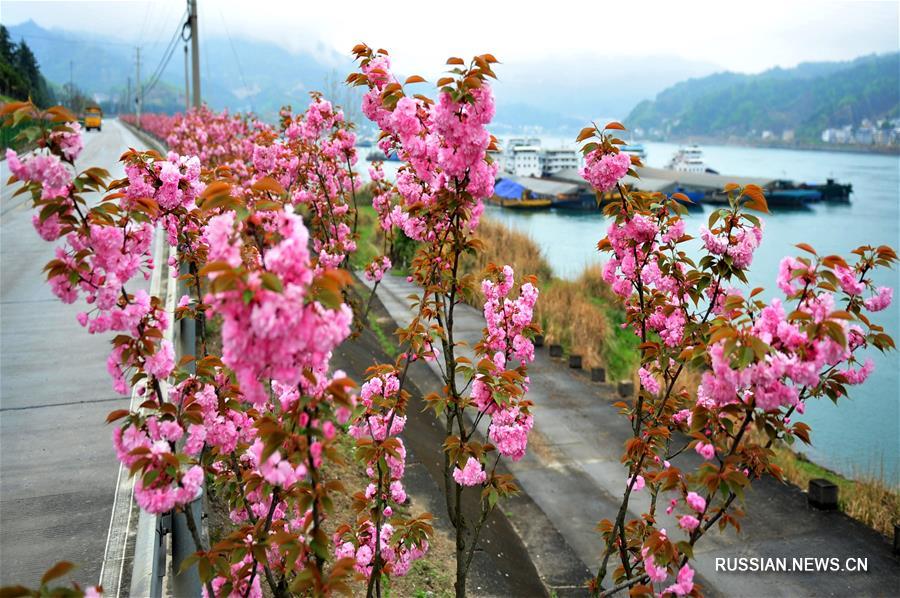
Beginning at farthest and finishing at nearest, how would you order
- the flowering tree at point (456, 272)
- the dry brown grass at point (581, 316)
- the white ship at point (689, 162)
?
1. the white ship at point (689, 162)
2. the dry brown grass at point (581, 316)
3. the flowering tree at point (456, 272)

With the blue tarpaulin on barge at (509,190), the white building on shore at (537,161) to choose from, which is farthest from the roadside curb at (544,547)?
the white building on shore at (537,161)

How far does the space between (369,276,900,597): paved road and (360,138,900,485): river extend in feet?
6.29

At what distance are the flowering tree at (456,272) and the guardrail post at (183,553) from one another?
86cm

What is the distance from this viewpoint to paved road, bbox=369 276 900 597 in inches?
229

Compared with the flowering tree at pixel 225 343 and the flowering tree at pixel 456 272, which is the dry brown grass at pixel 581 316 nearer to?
the flowering tree at pixel 456 272

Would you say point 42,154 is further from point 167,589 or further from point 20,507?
point 20,507

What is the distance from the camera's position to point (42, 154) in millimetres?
2254

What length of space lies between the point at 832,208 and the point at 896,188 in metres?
18.5

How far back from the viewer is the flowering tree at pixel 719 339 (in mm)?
2541

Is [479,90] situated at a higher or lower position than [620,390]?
higher

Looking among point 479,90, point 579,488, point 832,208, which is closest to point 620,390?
point 579,488

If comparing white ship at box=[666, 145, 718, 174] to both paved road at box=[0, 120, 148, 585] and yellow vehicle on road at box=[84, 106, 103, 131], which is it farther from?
paved road at box=[0, 120, 148, 585]

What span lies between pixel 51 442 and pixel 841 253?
29.7m

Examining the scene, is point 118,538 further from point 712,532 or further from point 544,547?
point 712,532
